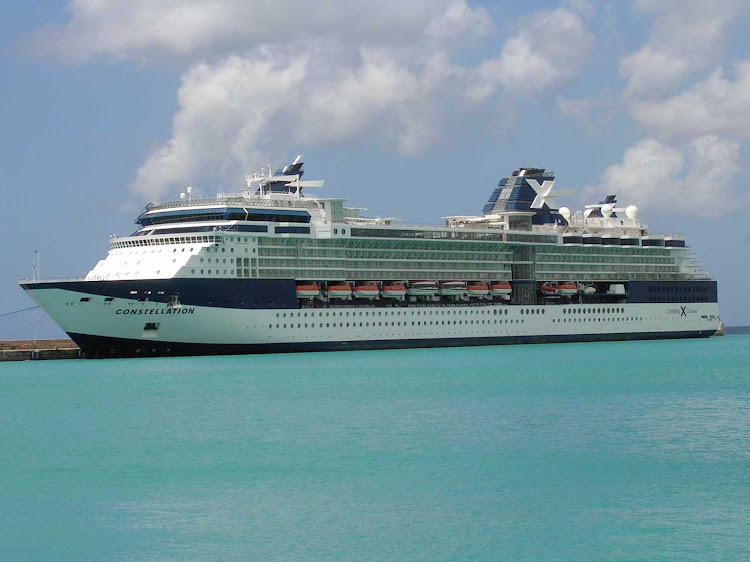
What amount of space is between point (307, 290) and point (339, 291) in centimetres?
223

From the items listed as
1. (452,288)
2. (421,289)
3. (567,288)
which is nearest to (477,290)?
(452,288)

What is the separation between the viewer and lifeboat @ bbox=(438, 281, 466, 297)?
6192 centimetres

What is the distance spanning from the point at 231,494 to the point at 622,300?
5434cm

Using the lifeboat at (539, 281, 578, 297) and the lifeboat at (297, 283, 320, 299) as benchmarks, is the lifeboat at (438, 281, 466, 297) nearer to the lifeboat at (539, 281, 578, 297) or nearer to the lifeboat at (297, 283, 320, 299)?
the lifeboat at (539, 281, 578, 297)

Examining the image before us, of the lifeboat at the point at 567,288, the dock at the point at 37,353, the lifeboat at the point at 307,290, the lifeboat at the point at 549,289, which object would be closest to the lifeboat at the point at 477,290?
the lifeboat at the point at 549,289

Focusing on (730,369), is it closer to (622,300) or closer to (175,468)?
(622,300)

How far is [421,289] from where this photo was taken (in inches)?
2402

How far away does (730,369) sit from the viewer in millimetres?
47781

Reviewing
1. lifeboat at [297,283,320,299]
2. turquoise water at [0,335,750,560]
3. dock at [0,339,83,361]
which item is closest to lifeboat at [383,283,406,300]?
lifeboat at [297,283,320,299]

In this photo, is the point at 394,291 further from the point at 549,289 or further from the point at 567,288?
the point at 567,288

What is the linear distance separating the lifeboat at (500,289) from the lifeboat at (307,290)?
13467mm

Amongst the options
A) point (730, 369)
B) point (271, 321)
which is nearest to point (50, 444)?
point (271, 321)

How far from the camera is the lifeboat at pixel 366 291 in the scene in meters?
58.2

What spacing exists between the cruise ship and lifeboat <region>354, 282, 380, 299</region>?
0.27 ft
